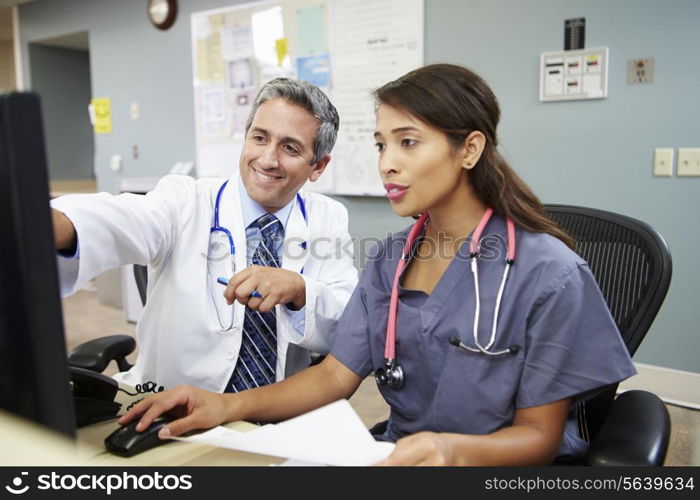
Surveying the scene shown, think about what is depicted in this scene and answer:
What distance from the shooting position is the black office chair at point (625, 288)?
2.69ft

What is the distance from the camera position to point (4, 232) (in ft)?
1.47

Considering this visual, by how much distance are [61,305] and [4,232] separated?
0.07m

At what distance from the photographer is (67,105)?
5867 millimetres

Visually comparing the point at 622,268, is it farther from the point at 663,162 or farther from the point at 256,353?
the point at 663,162

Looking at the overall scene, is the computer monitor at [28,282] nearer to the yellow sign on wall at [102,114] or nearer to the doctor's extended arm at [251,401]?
the doctor's extended arm at [251,401]

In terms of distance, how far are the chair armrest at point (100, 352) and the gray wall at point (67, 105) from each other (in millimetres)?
4847

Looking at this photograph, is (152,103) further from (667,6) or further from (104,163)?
(667,6)

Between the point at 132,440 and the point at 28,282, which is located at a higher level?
the point at 28,282

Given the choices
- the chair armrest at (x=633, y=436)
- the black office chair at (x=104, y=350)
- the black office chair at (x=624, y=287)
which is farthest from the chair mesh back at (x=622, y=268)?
the black office chair at (x=104, y=350)

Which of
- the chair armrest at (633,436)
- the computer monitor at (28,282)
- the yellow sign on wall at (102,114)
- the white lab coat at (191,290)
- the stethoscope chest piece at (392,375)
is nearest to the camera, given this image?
the computer monitor at (28,282)

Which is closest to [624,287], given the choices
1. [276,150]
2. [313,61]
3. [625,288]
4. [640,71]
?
[625,288]

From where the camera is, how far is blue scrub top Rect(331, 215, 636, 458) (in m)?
0.88

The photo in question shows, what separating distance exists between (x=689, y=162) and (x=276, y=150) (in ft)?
6.37
